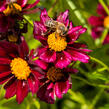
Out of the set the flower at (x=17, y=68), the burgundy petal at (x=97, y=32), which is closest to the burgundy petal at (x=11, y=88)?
the flower at (x=17, y=68)

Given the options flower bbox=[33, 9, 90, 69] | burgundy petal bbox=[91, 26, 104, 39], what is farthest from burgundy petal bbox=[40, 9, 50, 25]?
burgundy petal bbox=[91, 26, 104, 39]

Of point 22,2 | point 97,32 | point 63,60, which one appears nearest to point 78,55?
point 63,60

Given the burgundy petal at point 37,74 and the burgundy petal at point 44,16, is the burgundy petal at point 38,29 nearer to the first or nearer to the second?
the burgundy petal at point 44,16

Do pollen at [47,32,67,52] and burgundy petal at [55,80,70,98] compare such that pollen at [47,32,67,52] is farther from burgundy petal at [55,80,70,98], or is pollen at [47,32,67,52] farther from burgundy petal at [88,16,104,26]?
burgundy petal at [88,16,104,26]

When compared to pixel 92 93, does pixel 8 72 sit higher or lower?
higher

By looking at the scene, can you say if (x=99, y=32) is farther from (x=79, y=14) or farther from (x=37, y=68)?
(x=37, y=68)

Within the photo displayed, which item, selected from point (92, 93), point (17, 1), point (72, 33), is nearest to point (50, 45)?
point (72, 33)
